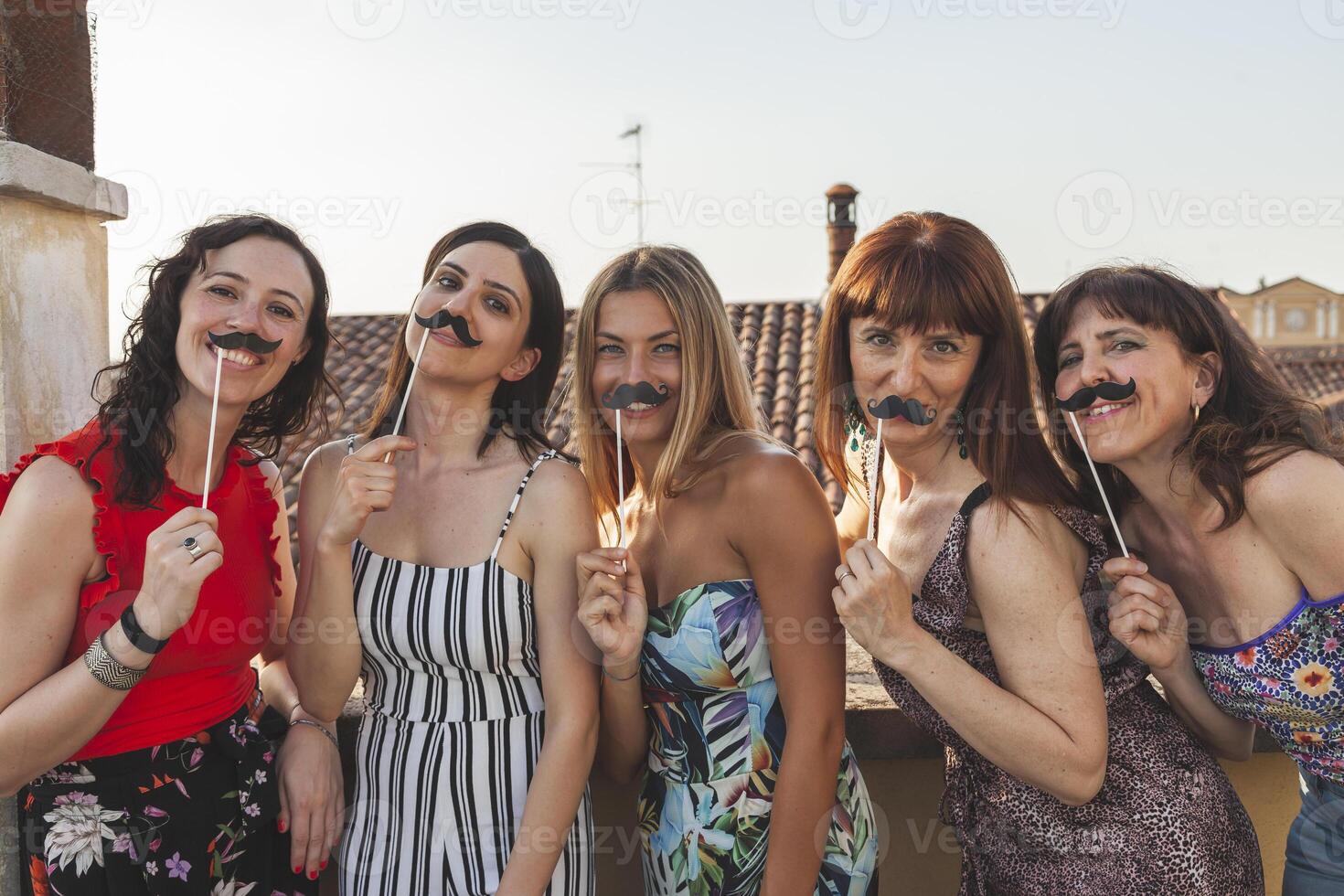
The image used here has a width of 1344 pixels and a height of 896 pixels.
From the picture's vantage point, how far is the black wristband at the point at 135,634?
5.53 feet

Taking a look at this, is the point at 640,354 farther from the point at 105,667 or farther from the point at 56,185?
the point at 56,185

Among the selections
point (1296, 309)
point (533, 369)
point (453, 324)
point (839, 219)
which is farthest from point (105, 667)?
point (1296, 309)

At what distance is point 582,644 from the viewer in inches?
77.5

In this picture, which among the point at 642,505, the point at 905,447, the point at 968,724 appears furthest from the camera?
the point at 642,505

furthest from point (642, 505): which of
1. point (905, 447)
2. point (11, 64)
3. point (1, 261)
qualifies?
point (11, 64)

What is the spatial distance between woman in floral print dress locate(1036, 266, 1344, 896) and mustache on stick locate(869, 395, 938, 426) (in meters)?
0.31

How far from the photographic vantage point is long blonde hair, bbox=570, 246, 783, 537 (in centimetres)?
218

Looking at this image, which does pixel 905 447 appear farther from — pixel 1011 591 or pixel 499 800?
pixel 499 800

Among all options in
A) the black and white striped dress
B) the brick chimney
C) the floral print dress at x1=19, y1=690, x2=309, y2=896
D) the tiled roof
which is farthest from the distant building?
the floral print dress at x1=19, y1=690, x2=309, y2=896

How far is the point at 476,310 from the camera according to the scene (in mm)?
2105

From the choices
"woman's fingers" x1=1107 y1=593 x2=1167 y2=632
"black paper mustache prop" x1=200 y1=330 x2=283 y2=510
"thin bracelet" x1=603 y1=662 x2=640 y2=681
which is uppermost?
"black paper mustache prop" x1=200 y1=330 x2=283 y2=510

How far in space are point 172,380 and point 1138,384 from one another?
1.87 metres

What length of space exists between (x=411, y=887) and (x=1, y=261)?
5.23ft

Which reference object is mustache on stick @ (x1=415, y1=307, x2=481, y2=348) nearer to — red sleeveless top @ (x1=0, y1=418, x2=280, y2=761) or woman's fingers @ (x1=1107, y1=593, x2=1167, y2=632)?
red sleeveless top @ (x1=0, y1=418, x2=280, y2=761)
